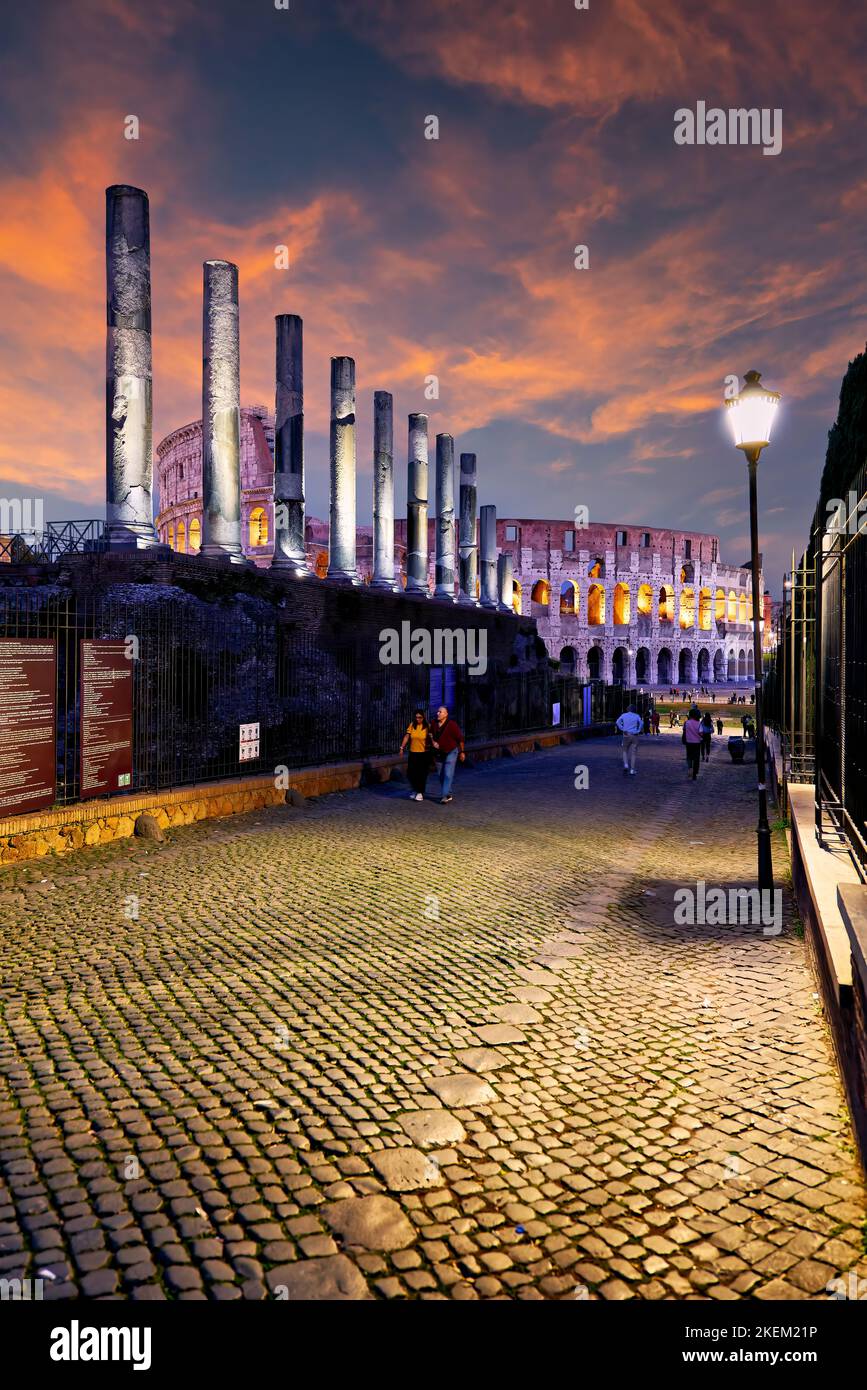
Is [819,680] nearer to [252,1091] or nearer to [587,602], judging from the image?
[252,1091]

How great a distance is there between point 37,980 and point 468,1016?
A: 249 centimetres

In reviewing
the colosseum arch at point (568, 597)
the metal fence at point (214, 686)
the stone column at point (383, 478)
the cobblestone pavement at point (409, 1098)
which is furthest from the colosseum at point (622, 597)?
the cobblestone pavement at point (409, 1098)

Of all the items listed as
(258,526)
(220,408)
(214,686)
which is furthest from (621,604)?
(214,686)

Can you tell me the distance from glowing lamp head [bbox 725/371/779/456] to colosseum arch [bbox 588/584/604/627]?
53183mm

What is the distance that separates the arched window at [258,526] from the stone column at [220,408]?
72.5 ft

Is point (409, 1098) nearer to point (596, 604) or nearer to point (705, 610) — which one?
point (596, 604)

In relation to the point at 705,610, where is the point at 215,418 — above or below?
below

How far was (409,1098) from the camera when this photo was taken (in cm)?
325

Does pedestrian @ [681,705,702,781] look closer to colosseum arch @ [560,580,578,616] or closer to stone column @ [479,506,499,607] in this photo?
stone column @ [479,506,499,607]

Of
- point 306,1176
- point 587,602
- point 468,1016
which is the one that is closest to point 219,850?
point 468,1016

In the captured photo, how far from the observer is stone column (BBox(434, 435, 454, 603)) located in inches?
1057

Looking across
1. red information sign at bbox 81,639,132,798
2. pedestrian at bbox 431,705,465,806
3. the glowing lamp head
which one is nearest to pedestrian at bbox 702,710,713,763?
pedestrian at bbox 431,705,465,806

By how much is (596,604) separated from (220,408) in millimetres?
47381

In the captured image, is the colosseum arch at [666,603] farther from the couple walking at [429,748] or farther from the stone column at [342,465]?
the couple walking at [429,748]
